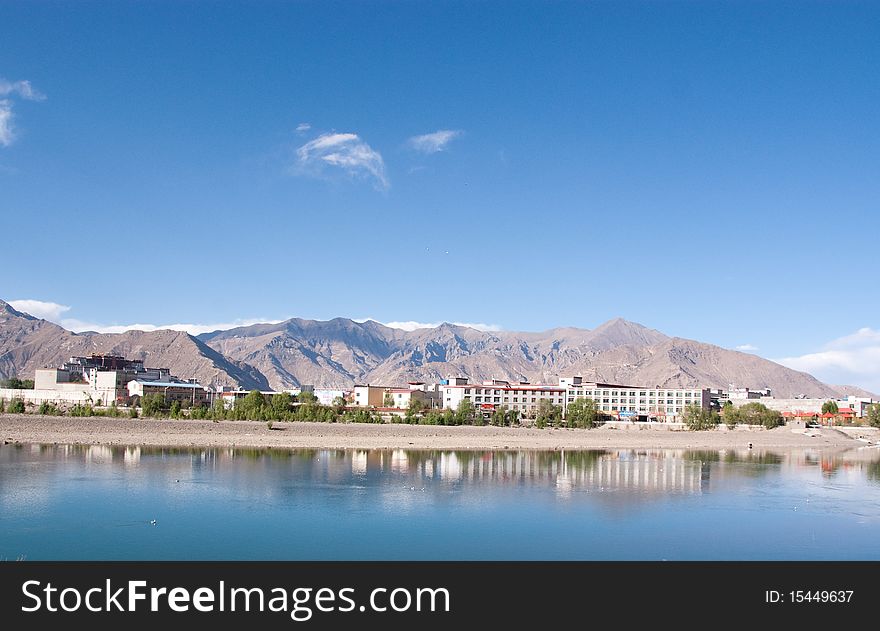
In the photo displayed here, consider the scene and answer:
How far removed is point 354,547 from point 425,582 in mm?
6452

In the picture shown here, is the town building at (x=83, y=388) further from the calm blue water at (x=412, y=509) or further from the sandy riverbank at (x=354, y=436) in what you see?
the calm blue water at (x=412, y=509)

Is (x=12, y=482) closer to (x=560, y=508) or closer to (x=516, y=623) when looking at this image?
(x=560, y=508)

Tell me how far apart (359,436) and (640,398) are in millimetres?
73965

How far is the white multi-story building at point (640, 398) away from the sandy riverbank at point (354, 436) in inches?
1422

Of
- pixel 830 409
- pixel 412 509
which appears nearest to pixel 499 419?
pixel 412 509

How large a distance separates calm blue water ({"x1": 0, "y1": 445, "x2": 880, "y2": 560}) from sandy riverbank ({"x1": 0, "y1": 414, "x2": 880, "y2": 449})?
33.0 ft

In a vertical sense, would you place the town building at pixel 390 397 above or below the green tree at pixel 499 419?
above

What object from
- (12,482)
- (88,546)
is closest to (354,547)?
(88,546)

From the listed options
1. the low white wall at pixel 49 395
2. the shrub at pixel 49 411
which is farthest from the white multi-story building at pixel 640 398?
the shrub at pixel 49 411

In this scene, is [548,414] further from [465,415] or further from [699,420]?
[699,420]

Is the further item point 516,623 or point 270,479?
point 270,479

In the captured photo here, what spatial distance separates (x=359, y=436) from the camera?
72.6 meters

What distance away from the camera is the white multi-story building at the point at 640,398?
130m

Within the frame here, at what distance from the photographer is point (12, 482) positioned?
118 feet
